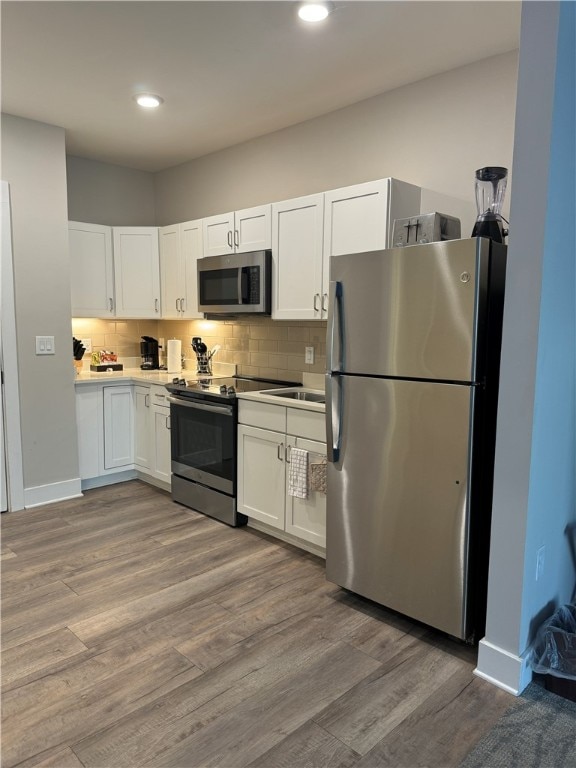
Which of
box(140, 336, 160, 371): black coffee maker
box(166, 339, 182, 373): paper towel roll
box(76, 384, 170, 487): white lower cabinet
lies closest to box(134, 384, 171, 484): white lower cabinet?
box(76, 384, 170, 487): white lower cabinet

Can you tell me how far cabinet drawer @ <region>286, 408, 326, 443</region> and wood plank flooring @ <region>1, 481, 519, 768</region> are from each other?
75 centimetres

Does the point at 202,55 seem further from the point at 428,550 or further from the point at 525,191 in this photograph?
the point at 428,550

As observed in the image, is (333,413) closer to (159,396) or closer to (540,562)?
(540,562)

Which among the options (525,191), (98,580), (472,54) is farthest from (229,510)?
(472,54)

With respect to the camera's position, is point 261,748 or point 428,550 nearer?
point 261,748

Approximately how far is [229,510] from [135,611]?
109 cm

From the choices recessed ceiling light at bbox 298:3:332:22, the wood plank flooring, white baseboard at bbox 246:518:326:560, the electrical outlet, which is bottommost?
the wood plank flooring

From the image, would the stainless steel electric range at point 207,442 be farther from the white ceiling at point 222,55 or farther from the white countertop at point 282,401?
the white ceiling at point 222,55

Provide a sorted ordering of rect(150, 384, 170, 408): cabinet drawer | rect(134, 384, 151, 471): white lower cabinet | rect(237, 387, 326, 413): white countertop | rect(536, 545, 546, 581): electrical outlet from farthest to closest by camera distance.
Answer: rect(134, 384, 151, 471): white lower cabinet
rect(150, 384, 170, 408): cabinet drawer
rect(237, 387, 326, 413): white countertop
rect(536, 545, 546, 581): electrical outlet

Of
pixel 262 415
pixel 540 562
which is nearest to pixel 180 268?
pixel 262 415

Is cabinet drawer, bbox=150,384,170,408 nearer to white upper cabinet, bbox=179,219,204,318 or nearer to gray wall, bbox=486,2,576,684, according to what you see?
white upper cabinet, bbox=179,219,204,318

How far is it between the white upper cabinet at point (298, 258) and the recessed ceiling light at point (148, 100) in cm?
96

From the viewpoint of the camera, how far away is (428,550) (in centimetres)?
219

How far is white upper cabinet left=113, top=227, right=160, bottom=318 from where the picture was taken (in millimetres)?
4434
